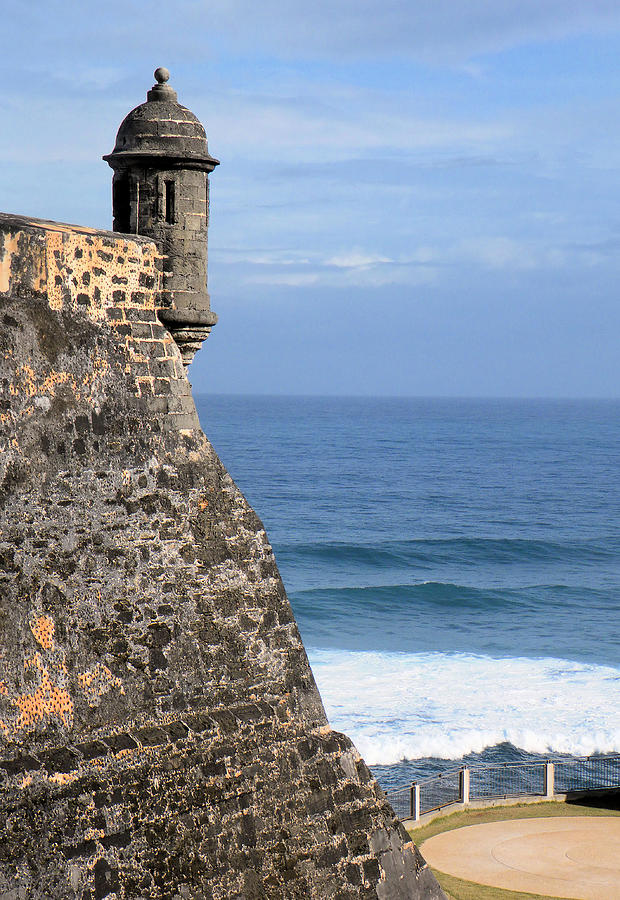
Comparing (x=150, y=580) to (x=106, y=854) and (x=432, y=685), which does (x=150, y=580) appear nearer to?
(x=106, y=854)

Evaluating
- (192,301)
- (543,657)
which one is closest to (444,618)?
(543,657)

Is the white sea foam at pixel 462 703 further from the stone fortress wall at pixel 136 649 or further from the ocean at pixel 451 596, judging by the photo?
the stone fortress wall at pixel 136 649

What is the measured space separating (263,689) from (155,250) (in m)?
4.01

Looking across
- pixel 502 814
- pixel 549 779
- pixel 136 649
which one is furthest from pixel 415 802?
pixel 136 649

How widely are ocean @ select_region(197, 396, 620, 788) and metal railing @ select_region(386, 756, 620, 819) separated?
2.75 m

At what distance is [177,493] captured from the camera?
350 inches

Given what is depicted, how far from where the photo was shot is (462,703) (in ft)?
113

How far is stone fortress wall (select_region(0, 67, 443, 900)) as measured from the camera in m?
7.39

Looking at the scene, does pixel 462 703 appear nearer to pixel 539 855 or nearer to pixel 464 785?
pixel 464 785

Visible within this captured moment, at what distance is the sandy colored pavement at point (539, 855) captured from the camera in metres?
19.4

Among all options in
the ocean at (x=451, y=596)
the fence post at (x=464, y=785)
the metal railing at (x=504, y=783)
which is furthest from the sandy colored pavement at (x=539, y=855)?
the ocean at (x=451, y=596)

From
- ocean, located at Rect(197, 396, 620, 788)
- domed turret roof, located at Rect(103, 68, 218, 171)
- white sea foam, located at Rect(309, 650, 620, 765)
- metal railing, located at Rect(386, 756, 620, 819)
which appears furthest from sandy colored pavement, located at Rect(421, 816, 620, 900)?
domed turret roof, located at Rect(103, 68, 218, 171)

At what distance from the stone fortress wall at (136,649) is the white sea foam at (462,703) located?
21.4m

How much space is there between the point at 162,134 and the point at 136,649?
4.88m
